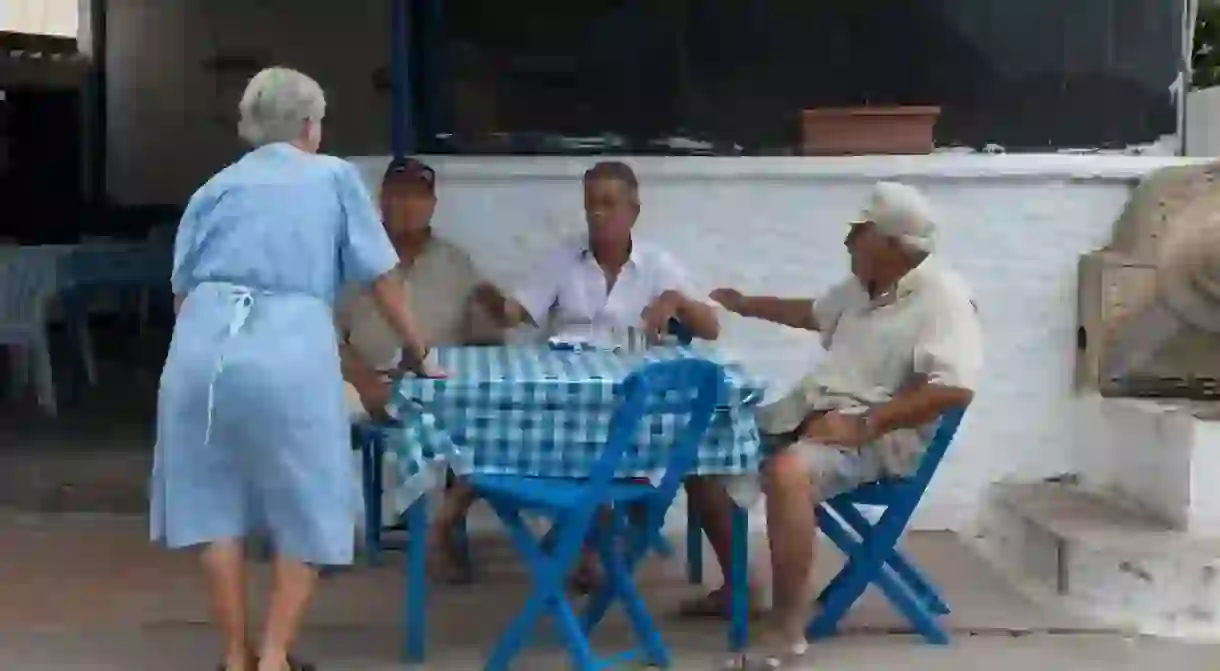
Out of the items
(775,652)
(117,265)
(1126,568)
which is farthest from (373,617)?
(117,265)

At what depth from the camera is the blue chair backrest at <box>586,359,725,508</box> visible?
3496 mm

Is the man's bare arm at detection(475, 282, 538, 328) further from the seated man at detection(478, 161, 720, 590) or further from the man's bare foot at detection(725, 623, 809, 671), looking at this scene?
the man's bare foot at detection(725, 623, 809, 671)

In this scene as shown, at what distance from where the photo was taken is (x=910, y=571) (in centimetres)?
435

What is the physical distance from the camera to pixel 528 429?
368 cm

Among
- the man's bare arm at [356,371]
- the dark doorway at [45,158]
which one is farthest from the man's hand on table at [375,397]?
the dark doorway at [45,158]

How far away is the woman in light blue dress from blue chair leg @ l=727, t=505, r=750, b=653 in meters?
0.98

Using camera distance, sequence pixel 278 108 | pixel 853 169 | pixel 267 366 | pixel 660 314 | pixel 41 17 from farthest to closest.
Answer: pixel 41 17 < pixel 853 169 < pixel 660 314 < pixel 278 108 < pixel 267 366

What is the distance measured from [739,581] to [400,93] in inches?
100

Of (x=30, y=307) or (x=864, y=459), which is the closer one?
(x=864, y=459)

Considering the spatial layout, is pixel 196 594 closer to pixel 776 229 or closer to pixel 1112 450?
pixel 776 229

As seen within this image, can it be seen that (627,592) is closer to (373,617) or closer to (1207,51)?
(373,617)

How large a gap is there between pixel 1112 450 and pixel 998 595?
78 centimetres

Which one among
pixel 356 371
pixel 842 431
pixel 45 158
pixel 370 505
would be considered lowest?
pixel 370 505

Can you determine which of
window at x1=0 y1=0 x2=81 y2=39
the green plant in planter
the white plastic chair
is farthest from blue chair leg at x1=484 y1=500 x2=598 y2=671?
window at x1=0 y1=0 x2=81 y2=39
